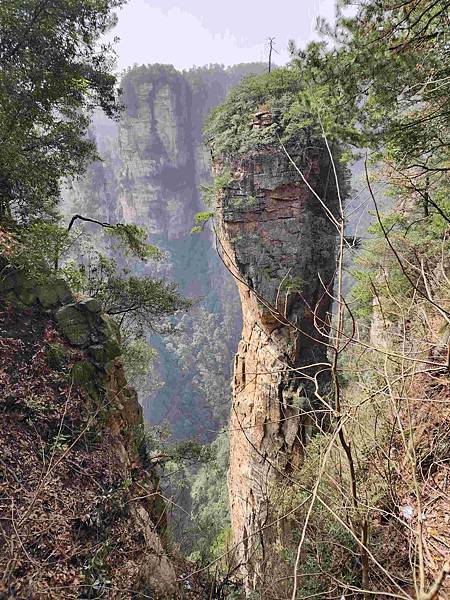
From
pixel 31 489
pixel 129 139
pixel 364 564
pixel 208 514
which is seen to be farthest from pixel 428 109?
pixel 129 139

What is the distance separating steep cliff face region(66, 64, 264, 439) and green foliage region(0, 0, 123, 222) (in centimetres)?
2745

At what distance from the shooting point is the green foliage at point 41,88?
4203 millimetres

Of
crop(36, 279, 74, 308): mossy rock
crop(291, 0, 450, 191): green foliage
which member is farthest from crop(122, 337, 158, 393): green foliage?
crop(291, 0, 450, 191): green foliage

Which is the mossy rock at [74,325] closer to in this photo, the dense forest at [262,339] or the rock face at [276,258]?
the dense forest at [262,339]

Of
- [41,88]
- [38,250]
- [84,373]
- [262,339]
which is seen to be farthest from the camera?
[262,339]

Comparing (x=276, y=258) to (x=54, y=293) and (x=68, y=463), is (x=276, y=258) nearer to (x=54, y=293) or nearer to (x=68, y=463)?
(x=54, y=293)

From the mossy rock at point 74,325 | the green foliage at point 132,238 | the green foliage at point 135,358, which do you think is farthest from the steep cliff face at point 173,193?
the mossy rock at point 74,325

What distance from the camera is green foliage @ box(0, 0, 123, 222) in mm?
4203

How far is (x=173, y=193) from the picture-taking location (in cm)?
4188

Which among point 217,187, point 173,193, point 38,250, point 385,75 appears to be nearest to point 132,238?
point 38,250

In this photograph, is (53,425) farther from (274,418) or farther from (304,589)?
(274,418)

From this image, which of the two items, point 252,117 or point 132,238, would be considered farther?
point 252,117

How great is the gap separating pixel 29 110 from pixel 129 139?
37110 millimetres

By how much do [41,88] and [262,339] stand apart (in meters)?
5.85
